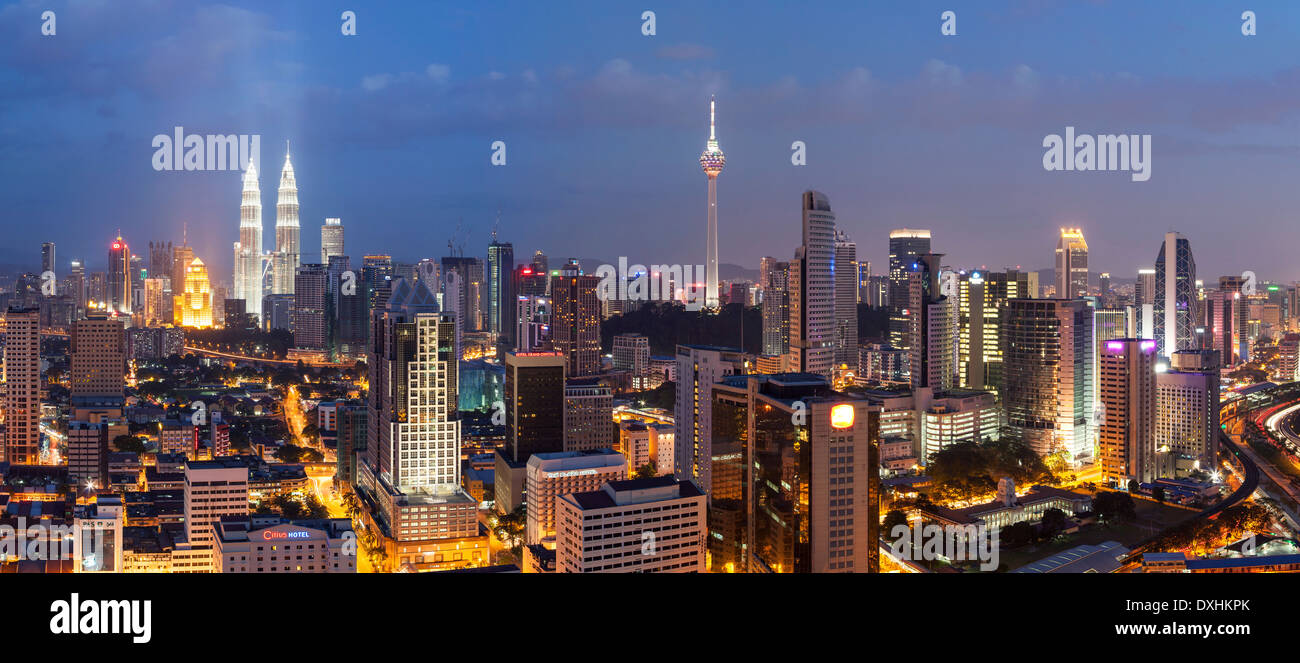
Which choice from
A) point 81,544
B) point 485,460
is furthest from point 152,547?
point 485,460

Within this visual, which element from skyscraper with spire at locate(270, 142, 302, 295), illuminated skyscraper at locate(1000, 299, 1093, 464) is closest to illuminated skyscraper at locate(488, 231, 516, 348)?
skyscraper with spire at locate(270, 142, 302, 295)

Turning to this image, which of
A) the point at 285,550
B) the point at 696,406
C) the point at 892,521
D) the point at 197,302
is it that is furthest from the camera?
the point at 197,302

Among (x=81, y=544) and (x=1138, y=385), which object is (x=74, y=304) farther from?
(x=1138, y=385)

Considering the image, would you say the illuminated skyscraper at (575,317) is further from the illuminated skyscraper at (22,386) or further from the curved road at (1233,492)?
the curved road at (1233,492)

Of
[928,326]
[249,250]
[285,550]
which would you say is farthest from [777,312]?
[285,550]

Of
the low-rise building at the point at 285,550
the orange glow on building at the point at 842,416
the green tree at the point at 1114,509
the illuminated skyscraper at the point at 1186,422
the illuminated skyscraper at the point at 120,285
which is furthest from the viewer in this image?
the illuminated skyscraper at the point at 120,285

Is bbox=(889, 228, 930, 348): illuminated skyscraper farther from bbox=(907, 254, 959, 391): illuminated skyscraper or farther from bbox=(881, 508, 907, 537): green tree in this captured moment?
bbox=(881, 508, 907, 537): green tree

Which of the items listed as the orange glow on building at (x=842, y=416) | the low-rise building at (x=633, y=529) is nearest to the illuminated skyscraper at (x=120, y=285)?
the low-rise building at (x=633, y=529)

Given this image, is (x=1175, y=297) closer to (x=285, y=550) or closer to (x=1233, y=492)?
(x=1233, y=492)
